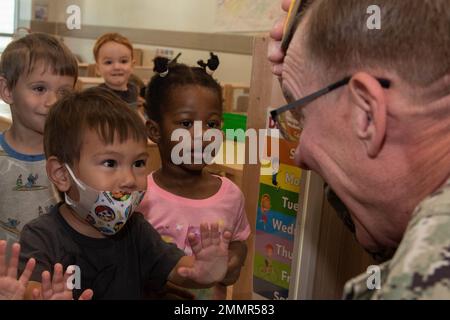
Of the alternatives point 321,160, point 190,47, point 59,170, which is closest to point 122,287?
point 59,170

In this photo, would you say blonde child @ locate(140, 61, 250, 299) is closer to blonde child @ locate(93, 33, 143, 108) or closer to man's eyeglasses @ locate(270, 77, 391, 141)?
man's eyeglasses @ locate(270, 77, 391, 141)

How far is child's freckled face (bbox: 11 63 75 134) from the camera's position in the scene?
1635 mm

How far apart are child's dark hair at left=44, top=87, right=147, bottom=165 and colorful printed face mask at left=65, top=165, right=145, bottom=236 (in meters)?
0.08

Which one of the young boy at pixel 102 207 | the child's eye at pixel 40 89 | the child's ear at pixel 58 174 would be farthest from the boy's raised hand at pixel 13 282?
the child's eye at pixel 40 89

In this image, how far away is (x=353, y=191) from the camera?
85cm

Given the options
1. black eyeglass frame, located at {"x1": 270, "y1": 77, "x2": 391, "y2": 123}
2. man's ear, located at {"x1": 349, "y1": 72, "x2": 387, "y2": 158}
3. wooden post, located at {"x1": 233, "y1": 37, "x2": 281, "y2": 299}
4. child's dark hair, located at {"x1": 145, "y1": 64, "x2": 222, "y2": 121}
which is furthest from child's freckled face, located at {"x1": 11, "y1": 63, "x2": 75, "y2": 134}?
man's ear, located at {"x1": 349, "y1": 72, "x2": 387, "y2": 158}

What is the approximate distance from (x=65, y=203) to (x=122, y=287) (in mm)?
221

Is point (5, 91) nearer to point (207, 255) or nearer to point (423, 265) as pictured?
point (207, 255)

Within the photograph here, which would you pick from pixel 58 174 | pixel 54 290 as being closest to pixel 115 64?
pixel 58 174

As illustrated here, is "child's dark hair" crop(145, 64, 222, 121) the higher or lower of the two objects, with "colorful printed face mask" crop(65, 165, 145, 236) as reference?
higher

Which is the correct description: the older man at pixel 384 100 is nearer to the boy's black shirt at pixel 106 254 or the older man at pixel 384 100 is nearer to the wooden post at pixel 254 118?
the boy's black shirt at pixel 106 254

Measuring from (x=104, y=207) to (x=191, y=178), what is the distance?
518mm

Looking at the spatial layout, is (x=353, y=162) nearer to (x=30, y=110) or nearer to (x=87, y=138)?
(x=87, y=138)

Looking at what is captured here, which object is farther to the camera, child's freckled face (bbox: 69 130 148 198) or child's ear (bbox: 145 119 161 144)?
child's ear (bbox: 145 119 161 144)
